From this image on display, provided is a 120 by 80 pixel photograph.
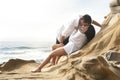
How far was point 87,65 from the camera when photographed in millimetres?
6617

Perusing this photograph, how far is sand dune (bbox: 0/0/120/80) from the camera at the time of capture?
6559 mm

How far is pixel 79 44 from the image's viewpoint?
885 cm

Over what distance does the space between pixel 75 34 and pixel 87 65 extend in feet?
7.36

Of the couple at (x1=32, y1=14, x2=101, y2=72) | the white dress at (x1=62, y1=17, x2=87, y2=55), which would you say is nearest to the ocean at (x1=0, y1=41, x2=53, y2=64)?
the couple at (x1=32, y1=14, x2=101, y2=72)

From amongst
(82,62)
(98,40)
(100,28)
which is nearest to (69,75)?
(82,62)

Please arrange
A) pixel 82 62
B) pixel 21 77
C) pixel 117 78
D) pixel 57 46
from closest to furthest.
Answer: pixel 117 78 → pixel 82 62 → pixel 21 77 → pixel 57 46

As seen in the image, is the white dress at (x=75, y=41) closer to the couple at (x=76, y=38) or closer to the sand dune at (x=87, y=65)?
the couple at (x=76, y=38)

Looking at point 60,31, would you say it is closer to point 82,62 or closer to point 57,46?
point 57,46

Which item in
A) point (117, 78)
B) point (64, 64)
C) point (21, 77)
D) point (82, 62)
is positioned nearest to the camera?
point (117, 78)

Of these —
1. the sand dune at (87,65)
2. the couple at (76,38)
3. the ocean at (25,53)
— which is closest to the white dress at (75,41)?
the couple at (76,38)

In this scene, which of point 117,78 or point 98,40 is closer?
point 117,78

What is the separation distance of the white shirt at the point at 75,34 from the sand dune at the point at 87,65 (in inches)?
6.0

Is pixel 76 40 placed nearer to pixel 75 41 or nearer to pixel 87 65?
pixel 75 41

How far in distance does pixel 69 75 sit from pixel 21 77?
0.88 meters
